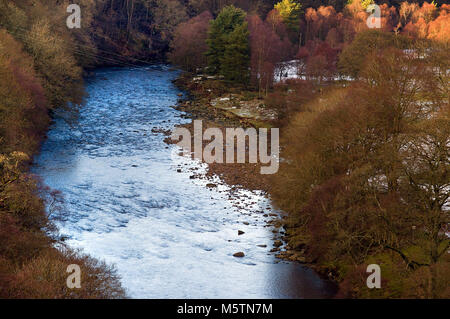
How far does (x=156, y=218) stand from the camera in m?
36.9

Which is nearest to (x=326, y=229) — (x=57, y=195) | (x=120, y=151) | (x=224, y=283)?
(x=224, y=283)

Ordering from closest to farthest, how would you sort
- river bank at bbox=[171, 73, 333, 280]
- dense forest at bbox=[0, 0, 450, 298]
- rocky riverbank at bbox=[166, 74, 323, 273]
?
dense forest at bbox=[0, 0, 450, 298] → river bank at bbox=[171, 73, 333, 280] → rocky riverbank at bbox=[166, 74, 323, 273]

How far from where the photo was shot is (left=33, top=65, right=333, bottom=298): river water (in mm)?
28328

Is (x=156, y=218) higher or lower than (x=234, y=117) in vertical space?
lower

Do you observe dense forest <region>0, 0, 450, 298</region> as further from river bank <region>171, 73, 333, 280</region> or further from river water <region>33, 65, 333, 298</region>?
river water <region>33, 65, 333, 298</region>

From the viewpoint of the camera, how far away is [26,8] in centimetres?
6381

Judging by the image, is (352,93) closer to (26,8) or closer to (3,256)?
(3,256)

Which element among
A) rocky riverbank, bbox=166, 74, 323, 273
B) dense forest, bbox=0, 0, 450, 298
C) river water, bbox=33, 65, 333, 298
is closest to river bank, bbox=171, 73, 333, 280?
rocky riverbank, bbox=166, 74, 323, 273

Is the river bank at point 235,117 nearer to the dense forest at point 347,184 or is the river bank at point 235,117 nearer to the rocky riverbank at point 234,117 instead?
the rocky riverbank at point 234,117

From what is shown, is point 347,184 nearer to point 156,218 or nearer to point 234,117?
point 156,218

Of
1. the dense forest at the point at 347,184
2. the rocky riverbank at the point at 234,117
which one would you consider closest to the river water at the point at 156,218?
the rocky riverbank at the point at 234,117

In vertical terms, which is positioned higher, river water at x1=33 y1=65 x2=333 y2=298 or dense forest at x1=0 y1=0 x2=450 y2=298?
dense forest at x1=0 y1=0 x2=450 y2=298

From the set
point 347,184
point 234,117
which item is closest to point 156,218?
point 347,184

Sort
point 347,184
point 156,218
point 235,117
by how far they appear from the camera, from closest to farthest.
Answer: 1. point 347,184
2. point 156,218
3. point 235,117
